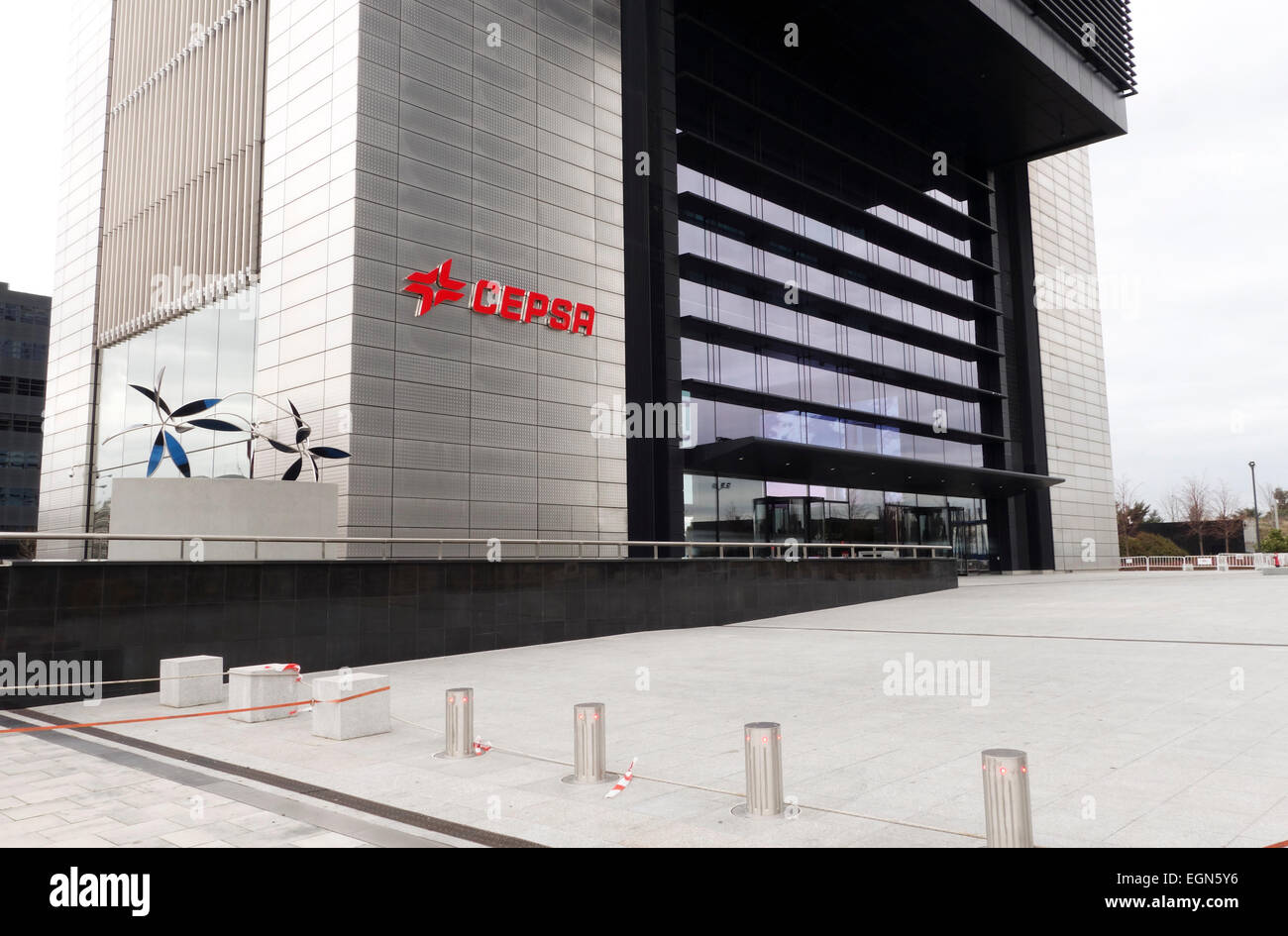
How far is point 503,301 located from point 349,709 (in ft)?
55.9

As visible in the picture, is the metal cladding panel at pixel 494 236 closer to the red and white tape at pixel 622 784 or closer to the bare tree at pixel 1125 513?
the red and white tape at pixel 622 784

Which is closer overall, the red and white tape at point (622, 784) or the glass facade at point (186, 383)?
the red and white tape at point (622, 784)

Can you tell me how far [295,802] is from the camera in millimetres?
Answer: 7059

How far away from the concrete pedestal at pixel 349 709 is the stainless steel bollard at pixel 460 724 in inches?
60.4

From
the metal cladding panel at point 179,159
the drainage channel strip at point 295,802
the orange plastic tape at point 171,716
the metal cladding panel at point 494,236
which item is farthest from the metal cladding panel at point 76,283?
the drainage channel strip at point 295,802

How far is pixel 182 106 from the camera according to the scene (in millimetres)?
29406

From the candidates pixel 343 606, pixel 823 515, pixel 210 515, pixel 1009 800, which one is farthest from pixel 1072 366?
pixel 1009 800

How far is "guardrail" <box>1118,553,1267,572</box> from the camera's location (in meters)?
50.4

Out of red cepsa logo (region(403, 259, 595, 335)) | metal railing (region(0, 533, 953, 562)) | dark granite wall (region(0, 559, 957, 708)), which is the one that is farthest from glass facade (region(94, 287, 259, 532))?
dark granite wall (region(0, 559, 957, 708))

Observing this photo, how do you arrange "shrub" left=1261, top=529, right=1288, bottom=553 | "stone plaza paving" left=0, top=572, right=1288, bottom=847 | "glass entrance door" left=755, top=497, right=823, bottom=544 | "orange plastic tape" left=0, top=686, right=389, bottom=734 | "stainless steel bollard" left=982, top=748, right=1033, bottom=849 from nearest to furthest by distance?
"stainless steel bollard" left=982, top=748, right=1033, bottom=849 < "stone plaza paving" left=0, top=572, right=1288, bottom=847 < "orange plastic tape" left=0, top=686, right=389, bottom=734 < "glass entrance door" left=755, top=497, right=823, bottom=544 < "shrub" left=1261, top=529, right=1288, bottom=553

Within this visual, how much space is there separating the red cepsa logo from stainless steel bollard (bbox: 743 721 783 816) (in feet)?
62.8

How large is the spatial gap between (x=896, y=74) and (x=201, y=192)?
32.0m

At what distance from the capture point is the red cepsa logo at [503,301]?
921 inches

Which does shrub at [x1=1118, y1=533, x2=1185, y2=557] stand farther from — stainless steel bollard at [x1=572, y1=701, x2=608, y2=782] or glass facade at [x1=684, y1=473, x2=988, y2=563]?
stainless steel bollard at [x1=572, y1=701, x2=608, y2=782]
